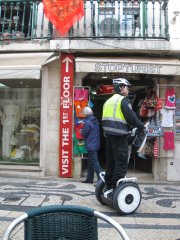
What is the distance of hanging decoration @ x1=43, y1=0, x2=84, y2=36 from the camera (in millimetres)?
10047

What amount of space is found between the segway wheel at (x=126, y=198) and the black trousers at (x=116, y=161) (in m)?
0.19

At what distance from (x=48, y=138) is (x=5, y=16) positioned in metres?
3.61

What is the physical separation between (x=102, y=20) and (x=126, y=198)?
5960 millimetres

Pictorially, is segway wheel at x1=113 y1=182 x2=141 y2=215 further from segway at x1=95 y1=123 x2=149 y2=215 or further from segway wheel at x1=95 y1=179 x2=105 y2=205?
segway wheel at x1=95 y1=179 x2=105 y2=205

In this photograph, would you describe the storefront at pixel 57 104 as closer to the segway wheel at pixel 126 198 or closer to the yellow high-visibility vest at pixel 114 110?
the yellow high-visibility vest at pixel 114 110

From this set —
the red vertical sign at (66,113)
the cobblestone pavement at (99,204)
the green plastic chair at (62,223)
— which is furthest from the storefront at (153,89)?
the green plastic chair at (62,223)

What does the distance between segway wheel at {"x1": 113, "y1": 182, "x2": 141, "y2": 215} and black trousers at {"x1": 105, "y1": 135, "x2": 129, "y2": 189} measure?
7.6 inches

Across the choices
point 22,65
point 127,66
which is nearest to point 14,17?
point 22,65

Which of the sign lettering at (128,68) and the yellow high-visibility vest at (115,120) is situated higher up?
the sign lettering at (128,68)

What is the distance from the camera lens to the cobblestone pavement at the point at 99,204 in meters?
5.41

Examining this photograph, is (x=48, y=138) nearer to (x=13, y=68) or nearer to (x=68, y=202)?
(x=13, y=68)

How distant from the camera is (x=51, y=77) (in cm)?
1038

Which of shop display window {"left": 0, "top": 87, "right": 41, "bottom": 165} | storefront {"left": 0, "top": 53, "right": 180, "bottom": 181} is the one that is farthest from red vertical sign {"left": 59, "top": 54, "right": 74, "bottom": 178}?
shop display window {"left": 0, "top": 87, "right": 41, "bottom": 165}

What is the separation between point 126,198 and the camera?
629cm
